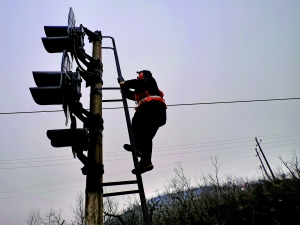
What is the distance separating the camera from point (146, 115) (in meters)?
2.79

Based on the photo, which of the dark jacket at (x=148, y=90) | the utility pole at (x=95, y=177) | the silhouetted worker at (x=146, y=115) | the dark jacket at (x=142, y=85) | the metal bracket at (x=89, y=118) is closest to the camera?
the utility pole at (x=95, y=177)

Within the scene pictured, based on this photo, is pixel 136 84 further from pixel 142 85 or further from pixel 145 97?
pixel 145 97

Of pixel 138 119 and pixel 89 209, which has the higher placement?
pixel 138 119

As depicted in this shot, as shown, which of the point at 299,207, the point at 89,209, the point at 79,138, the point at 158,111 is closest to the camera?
the point at 89,209

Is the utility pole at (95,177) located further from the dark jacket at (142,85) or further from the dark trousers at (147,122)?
the dark trousers at (147,122)

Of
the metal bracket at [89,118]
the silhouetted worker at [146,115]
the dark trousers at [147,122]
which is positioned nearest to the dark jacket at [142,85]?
the silhouetted worker at [146,115]

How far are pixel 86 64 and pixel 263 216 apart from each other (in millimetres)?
20426

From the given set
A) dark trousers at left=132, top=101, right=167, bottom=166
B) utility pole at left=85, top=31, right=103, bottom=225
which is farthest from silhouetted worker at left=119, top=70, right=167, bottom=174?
utility pole at left=85, top=31, right=103, bottom=225

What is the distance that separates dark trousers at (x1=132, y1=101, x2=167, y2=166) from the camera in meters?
2.66

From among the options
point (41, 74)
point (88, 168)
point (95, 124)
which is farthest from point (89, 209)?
point (41, 74)

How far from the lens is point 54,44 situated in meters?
2.71

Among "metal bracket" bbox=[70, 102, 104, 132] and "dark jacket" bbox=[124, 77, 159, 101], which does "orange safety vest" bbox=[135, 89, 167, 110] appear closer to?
"dark jacket" bbox=[124, 77, 159, 101]

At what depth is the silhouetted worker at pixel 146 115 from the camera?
2.60 metres

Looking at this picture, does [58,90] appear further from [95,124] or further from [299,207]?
[299,207]
